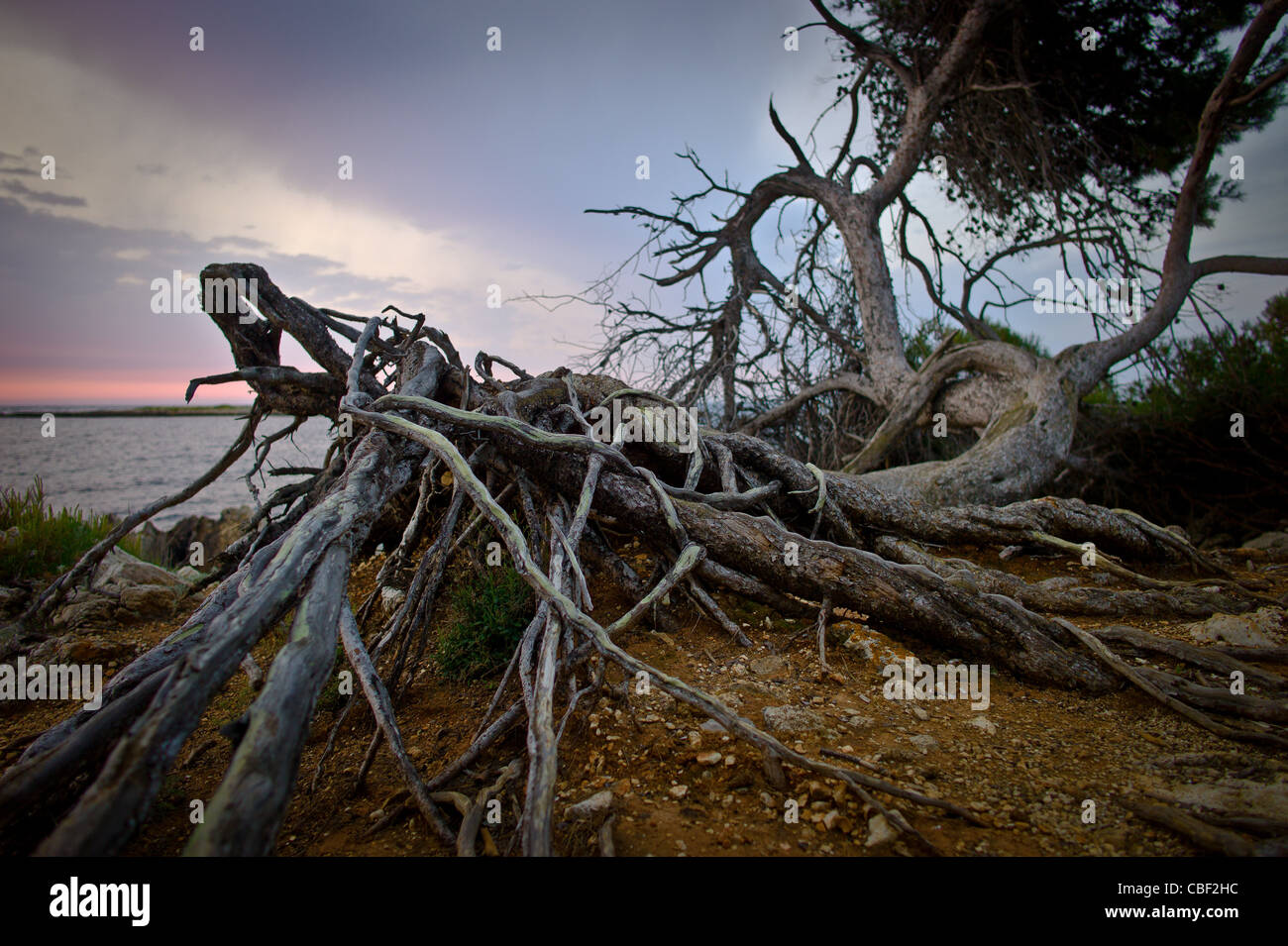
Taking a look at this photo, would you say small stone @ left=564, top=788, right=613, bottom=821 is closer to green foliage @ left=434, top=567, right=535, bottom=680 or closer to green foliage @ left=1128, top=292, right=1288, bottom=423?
green foliage @ left=434, top=567, right=535, bottom=680

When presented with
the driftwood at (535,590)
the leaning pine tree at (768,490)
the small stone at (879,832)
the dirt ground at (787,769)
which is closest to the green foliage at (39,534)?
the leaning pine tree at (768,490)

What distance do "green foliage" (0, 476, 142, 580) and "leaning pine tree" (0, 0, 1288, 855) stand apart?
2.67m

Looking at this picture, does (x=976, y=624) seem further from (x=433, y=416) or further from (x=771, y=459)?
(x=433, y=416)

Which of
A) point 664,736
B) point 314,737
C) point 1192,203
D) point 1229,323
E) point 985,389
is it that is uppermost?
point 1192,203

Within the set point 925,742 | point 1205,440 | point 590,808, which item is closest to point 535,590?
point 590,808

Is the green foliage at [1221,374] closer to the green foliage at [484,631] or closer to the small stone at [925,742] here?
the small stone at [925,742]

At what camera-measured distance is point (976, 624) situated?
9.43ft

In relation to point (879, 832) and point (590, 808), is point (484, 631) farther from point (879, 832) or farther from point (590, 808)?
point (879, 832)

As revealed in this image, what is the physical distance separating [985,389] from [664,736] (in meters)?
5.63

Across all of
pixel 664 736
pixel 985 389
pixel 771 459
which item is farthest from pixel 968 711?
pixel 985 389

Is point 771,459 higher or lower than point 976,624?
higher

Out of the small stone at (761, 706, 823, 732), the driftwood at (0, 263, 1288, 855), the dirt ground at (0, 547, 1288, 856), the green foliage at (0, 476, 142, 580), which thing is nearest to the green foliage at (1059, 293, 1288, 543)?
the driftwood at (0, 263, 1288, 855)

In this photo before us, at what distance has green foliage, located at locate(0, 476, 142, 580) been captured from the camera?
18.4 feet

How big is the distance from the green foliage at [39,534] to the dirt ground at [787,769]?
371 centimetres
